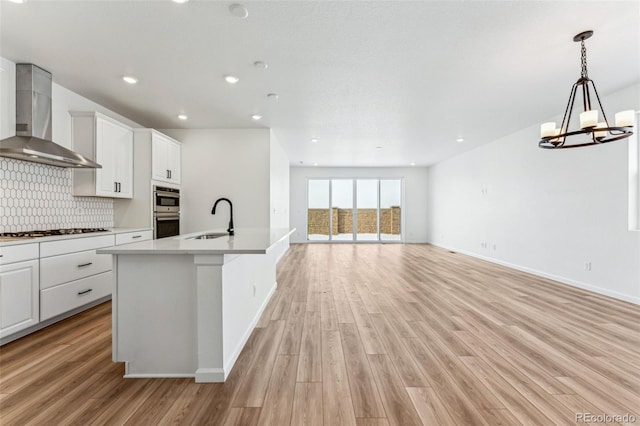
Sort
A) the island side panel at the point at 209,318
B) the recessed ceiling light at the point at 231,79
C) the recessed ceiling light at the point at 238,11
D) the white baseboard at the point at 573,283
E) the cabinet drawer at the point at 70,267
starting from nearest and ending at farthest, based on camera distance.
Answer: the island side panel at the point at 209,318
the recessed ceiling light at the point at 238,11
the cabinet drawer at the point at 70,267
the recessed ceiling light at the point at 231,79
the white baseboard at the point at 573,283

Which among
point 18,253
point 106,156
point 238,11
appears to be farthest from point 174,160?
point 238,11

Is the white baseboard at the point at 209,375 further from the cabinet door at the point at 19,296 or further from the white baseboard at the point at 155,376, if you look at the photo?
the cabinet door at the point at 19,296

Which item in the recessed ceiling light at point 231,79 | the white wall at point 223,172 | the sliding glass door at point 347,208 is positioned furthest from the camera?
the sliding glass door at point 347,208

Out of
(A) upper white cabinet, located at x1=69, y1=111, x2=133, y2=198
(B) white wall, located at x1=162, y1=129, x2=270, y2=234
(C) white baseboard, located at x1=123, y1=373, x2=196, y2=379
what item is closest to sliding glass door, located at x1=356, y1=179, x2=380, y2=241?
(B) white wall, located at x1=162, y1=129, x2=270, y2=234

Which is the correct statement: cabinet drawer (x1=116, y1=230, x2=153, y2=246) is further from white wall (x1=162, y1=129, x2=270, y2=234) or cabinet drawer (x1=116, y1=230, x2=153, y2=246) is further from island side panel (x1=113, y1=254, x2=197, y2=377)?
island side panel (x1=113, y1=254, x2=197, y2=377)

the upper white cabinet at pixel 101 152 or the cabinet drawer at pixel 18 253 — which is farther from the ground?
the upper white cabinet at pixel 101 152

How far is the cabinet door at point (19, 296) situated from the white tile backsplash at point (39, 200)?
0.75 meters

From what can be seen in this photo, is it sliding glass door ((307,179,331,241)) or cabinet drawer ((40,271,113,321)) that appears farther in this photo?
sliding glass door ((307,179,331,241))

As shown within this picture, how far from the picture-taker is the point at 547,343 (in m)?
2.33

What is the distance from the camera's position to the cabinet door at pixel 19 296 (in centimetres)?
229

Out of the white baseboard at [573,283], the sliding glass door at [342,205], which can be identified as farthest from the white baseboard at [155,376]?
the sliding glass door at [342,205]

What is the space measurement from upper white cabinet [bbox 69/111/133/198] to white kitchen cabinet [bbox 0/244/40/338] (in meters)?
1.33

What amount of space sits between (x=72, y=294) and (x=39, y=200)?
1172 millimetres

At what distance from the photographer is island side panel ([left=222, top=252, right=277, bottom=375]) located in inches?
75.0
